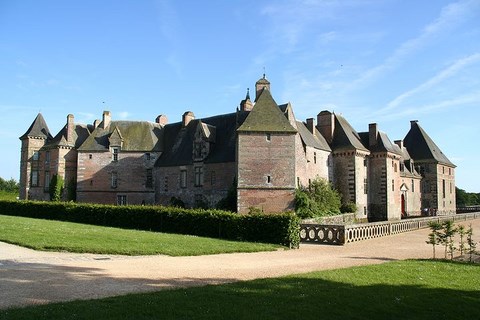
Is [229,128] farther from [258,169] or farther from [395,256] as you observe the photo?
[395,256]

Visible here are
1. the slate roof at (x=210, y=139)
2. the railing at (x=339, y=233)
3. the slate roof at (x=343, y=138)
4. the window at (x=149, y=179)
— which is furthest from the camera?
the window at (x=149, y=179)

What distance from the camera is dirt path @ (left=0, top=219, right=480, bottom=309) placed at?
8.56 m

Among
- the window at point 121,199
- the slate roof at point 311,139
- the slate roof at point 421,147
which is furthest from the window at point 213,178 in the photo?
the slate roof at point 421,147

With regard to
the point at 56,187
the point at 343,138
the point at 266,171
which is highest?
the point at 343,138

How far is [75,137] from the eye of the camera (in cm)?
4394

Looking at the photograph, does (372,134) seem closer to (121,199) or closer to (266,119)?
(266,119)

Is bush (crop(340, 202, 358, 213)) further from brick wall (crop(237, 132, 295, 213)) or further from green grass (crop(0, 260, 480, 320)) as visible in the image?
green grass (crop(0, 260, 480, 320))

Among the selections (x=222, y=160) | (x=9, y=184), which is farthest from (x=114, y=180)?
(x=9, y=184)

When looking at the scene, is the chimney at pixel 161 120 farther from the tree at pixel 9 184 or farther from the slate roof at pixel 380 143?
the tree at pixel 9 184

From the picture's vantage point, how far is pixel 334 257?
15750 millimetres

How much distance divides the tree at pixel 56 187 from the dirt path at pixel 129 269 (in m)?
27.5

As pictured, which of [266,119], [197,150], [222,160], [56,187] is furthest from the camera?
[56,187]

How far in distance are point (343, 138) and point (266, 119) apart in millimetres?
12689

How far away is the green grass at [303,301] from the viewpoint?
691 centimetres
